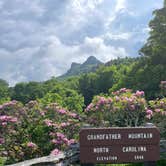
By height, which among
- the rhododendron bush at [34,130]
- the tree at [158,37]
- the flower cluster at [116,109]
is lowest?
the rhododendron bush at [34,130]

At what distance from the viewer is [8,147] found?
65.2ft

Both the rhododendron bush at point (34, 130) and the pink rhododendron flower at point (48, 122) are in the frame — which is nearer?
the rhododendron bush at point (34, 130)

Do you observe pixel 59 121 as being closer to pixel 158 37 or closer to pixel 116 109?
pixel 116 109


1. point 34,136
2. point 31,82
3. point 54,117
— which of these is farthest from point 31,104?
point 31,82

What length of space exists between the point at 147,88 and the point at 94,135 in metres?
24.8

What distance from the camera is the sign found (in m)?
11.3

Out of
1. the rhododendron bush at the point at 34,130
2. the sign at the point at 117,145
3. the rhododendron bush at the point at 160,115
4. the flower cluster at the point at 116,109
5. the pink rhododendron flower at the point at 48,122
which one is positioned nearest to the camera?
the sign at the point at 117,145

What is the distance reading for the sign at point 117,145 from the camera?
1130 cm

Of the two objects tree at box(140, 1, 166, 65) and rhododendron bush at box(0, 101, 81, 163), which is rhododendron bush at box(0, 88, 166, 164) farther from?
tree at box(140, 1, 166, 65)

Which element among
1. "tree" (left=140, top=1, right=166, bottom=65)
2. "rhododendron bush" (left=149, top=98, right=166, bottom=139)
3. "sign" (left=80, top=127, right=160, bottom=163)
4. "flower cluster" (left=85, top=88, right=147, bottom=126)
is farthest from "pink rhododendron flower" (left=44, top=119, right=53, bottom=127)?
"tree" (left=140, top=1, right=166, bottom=65)

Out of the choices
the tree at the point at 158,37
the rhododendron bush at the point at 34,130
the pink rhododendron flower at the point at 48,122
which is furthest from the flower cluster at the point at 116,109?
the tree at the point at 158,37

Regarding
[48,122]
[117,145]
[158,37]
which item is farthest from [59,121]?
[158,37]

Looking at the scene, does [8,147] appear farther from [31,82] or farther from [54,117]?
[31,82]

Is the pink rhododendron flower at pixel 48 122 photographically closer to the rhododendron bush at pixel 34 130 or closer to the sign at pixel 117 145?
the rhododendron bush at pixel 34 130
